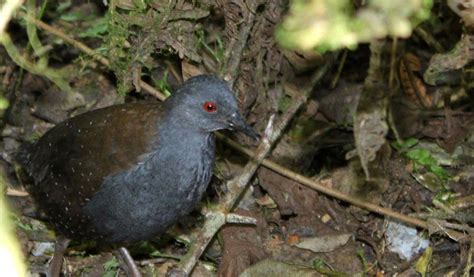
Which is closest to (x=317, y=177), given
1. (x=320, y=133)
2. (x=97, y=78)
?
(x=320, y=133)

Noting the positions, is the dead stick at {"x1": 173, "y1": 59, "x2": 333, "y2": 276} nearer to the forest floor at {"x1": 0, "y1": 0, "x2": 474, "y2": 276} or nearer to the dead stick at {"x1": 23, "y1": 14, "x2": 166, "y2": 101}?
the forest floor at {"x1": 0, "y1": 0, "x2": 474, "y2": 276}

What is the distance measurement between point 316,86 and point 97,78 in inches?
64.1

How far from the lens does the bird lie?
4.55 metres

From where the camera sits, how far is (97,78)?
6.36m

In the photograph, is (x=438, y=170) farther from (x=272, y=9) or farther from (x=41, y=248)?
(x=41, y=248)

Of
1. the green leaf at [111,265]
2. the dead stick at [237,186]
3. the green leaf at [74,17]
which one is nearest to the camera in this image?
the dead stick at [237,186]

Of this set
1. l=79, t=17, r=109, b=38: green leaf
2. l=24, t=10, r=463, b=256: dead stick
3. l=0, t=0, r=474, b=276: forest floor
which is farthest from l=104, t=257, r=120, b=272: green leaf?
l=79, t=17, r=109, b=38: green leaf

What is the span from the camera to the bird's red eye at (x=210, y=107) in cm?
452

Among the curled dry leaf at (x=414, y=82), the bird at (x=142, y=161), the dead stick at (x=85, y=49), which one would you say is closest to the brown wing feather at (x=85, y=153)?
the bird at (x=142, y=161)

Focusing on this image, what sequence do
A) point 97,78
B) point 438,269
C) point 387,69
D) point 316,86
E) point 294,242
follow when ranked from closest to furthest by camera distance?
point 387,69 < point 438,269 < point 294,242 < point 316,86 < point 97,78

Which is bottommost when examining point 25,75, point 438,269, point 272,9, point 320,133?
point 438,269

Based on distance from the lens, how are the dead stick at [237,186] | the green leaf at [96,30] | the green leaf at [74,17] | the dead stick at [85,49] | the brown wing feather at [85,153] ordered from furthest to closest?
the green leaf at [74,17] → the green leaf at [96,30] → the dead stick at [85,49] → the dead stick at [237,186] → the brown wing feather at [85,153]

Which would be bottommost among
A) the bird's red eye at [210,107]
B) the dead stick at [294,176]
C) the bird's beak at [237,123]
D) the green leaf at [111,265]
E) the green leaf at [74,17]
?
the green leaf at [111,265]

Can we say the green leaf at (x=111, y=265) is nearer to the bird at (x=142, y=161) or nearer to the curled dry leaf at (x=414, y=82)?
the bird at (x=142, y=161)
